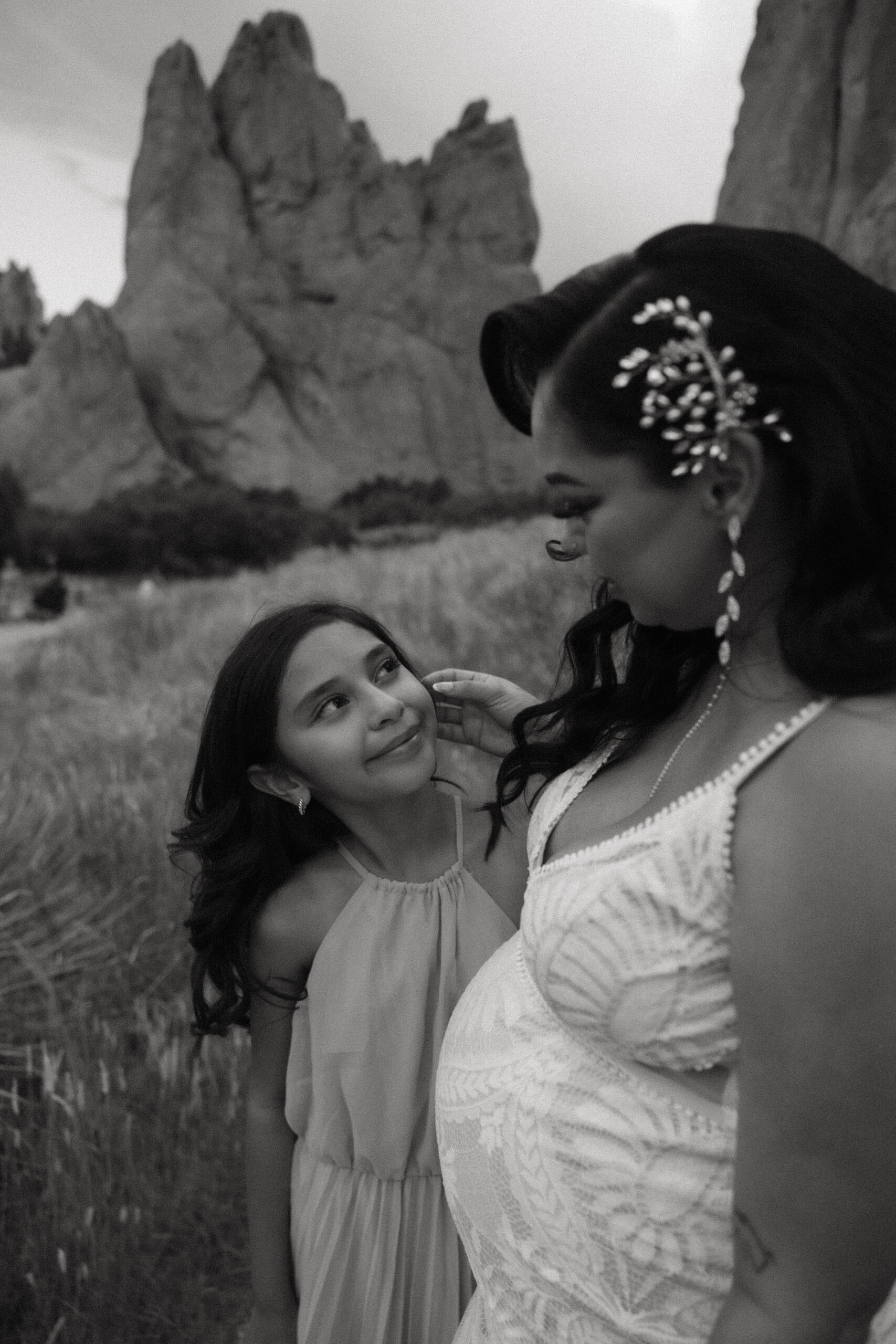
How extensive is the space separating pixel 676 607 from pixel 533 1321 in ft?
3.33

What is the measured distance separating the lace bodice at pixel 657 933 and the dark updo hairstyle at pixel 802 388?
11 cm

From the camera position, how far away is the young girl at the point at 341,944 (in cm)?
201

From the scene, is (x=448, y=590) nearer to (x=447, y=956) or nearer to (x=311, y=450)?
(x=447, y=956)

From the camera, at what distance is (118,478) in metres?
31.7

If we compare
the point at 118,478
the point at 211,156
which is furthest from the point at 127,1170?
the point at 211,156

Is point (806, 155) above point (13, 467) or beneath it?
above

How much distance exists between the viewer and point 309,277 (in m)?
38.9

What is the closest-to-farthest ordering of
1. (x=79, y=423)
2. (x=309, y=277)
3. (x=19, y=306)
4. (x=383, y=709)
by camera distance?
(x=383, y=709)
(x=79, y=423)
(x=309, y=277)
(x=19, y=306)

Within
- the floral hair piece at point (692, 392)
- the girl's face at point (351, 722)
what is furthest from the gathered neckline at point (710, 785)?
the girl's face at point (351, 722)

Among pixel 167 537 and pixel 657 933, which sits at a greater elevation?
pixel 657 933

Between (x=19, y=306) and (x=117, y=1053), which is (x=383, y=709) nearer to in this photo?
(x=117, y=1053)

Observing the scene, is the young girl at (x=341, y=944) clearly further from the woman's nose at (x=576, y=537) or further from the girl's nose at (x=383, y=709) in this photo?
the woman's nose at (x=576, y=537)

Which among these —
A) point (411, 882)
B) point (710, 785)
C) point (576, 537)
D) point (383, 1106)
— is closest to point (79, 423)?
point (411, 882)

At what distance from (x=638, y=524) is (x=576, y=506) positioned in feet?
0.36
